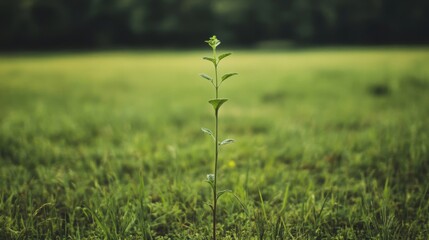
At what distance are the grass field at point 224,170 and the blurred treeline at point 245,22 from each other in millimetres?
23351

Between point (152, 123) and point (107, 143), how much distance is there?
0.73 m

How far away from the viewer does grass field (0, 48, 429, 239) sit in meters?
1.48

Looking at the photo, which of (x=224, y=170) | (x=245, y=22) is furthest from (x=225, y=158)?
(x=245, y=22)

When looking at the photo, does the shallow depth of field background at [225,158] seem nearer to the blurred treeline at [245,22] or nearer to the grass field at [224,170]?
the grass field at [224,170]

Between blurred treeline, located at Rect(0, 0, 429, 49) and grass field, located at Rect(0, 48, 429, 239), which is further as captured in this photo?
blurred treeline, located at Rect(0, 0, 429, 49)

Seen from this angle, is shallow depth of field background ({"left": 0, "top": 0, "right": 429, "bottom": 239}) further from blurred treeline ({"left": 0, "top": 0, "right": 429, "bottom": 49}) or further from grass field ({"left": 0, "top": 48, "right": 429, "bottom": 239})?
blurred treeline ({"left": 0, "top": 0, "right": 429, "bottom": 49})

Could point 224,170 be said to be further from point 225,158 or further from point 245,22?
point 245,22

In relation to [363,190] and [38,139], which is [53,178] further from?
[363,190]

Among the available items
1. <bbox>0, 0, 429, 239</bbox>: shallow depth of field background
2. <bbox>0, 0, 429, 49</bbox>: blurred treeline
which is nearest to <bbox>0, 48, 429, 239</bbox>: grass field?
<bbox>0, 0, 429, 239</bbox>: shallow depth of field background

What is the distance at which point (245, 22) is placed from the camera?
27.5 metres

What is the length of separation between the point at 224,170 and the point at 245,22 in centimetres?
2689

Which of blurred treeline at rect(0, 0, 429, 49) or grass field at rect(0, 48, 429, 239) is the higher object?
blurred treeline at rect(0, 0, 429, 49)

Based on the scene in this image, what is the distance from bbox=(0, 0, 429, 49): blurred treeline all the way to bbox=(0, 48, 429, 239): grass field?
76.6 feet

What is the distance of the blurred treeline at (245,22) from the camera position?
2683 centimetres
